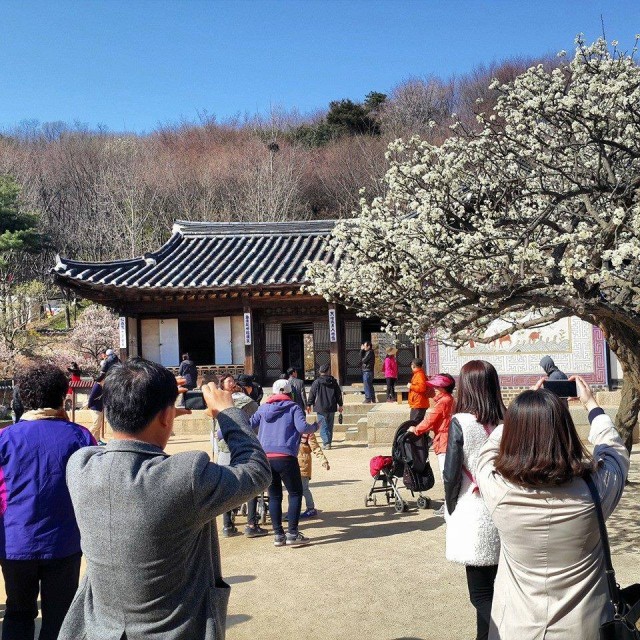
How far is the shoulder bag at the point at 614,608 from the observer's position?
2336 millimetres

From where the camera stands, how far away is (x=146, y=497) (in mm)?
2059

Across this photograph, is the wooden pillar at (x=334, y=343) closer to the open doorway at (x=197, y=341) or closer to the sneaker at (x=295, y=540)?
the open doorway at (x=197, y=341)

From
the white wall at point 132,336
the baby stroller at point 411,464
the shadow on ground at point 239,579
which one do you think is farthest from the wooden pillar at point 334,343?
the shadow on ground at point 239,579

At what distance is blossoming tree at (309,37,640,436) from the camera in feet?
18.0

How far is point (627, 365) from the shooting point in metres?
6.93

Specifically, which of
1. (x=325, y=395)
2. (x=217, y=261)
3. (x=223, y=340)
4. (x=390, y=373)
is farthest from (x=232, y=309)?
(x=325, y=395)

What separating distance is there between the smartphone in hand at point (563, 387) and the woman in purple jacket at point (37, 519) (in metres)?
2.23

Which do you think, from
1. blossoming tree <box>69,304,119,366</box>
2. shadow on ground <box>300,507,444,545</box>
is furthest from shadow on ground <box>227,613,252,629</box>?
blossoming tree <box>69,304,119,366</box>

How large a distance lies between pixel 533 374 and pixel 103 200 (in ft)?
104

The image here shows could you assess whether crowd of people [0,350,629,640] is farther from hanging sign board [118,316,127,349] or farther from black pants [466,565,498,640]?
hanging sign board [118,316,127,349]

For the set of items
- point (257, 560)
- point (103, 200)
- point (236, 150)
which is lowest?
point (257, 560)

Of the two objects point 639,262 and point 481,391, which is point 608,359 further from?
point 481,391

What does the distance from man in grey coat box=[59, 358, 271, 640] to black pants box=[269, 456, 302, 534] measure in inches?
170

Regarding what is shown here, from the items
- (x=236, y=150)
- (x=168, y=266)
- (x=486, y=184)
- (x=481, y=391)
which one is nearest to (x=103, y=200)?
(x=236, y=150)
